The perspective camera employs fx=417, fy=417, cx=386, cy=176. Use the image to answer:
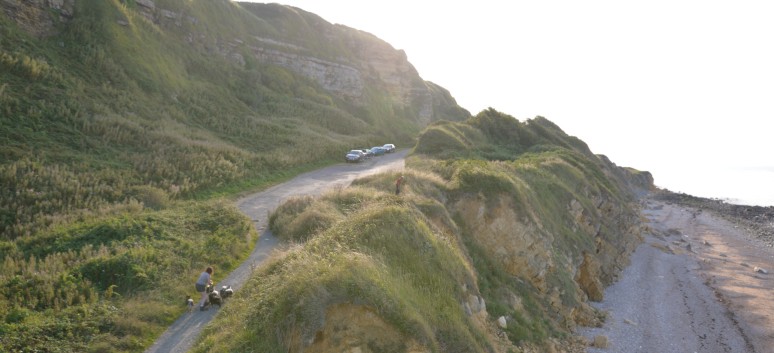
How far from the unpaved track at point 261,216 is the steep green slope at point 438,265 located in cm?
136

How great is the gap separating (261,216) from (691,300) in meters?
32.4

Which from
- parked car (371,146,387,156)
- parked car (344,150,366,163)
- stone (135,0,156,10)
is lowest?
parked car (344,150,366,163)

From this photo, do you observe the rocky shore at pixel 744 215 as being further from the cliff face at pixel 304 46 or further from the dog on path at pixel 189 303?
the dog on path at pixel 189 303

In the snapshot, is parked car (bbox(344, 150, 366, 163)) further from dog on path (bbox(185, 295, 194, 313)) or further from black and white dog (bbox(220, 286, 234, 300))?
dog on path (bbox(185, 295, 194, 313))

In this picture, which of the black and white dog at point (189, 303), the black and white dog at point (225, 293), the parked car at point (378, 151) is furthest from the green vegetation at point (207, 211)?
the parked car at point (378, 151)

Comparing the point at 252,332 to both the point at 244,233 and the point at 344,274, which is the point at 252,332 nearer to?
the point at 344,274

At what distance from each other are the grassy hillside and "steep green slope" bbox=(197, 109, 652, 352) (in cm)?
381

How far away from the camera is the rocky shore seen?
212ft

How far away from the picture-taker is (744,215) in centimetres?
8281

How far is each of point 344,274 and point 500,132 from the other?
5176 centimetres

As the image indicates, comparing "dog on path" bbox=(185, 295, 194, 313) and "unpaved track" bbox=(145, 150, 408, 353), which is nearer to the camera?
"unpaved track" bbox=(145, 150, 408, 353)

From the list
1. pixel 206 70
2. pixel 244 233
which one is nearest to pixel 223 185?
pixel 244 233

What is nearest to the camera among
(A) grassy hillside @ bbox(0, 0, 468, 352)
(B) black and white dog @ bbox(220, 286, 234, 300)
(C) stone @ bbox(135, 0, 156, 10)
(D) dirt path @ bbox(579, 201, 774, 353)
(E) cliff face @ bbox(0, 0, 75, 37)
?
(A) grassy hillside @ bbox(0, 0, 468, 352)

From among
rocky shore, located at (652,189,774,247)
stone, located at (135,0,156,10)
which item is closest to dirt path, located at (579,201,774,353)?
rocky shore, located at (652,189,774,247)
